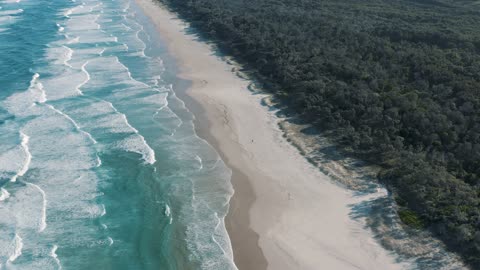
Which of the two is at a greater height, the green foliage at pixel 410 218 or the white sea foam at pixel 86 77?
the green foliage at pixel 410 218

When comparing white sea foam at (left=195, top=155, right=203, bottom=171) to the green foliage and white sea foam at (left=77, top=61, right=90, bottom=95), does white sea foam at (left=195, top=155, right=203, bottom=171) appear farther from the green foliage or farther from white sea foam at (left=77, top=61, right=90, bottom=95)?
white sea foam at (left=77, top=61, right=90, bottom=95)

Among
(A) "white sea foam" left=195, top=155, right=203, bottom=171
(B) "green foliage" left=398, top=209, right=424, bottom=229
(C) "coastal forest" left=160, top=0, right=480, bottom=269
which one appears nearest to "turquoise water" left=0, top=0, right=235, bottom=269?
(A) "white sea foam" left=195, top=155, right=203, bottom=171

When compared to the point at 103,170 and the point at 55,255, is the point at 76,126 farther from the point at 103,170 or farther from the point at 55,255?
the point at 55,255

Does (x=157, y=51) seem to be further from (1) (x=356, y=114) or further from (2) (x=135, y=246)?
(2) (x=135, y=246)

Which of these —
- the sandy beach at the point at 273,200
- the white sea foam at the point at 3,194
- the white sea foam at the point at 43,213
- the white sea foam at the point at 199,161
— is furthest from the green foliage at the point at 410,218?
the white sea foam at the point at 3,194

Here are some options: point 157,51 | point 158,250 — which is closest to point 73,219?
point 158,250

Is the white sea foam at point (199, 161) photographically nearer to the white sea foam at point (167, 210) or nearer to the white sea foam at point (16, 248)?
the white sea foam at point (167, 210)

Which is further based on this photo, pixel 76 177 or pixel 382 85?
pixel 382 85
